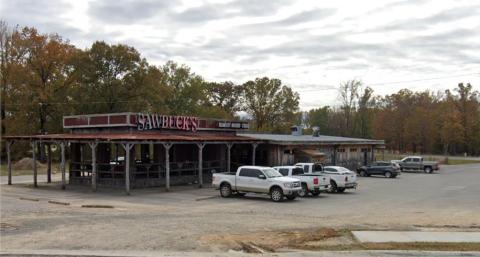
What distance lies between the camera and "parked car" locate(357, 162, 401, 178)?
48.5 m

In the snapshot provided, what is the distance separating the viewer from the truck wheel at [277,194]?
26656mm

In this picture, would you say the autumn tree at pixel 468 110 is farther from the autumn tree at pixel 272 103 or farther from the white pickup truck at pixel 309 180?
the white pickup truck at pixel 309 180

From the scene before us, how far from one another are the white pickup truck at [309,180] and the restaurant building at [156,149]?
21.4ft

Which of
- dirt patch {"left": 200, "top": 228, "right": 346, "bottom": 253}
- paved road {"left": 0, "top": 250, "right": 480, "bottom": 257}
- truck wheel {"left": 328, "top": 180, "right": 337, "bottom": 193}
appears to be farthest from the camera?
truck wheel {"left": 328, "top": 180, "right": 337, "bottom": 193}

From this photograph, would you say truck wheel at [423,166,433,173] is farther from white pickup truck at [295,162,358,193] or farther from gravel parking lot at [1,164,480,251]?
white pickup truck at [295,162,358,193]

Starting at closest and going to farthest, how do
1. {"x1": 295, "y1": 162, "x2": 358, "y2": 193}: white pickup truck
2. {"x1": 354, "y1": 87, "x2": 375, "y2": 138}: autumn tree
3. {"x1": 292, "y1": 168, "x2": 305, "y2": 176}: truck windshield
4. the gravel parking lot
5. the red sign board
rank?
the gravel parking lot, {"x1": 292, "y1": 168, "x2": 305, "y2": 176}: truck windshield, {"x1": 295, "y1": 162, "x2": 358, "y2": 193}: white pickup truck, the red sign board, {"x1": 354, "y1": 87, "x2": 375, "y2": 138}: autumn tree

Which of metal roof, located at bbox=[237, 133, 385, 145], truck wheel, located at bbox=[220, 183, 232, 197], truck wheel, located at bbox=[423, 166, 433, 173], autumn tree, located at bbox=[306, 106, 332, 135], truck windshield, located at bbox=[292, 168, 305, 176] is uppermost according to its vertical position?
autumn tree, located at bbox=[306, 106, 332, 135]

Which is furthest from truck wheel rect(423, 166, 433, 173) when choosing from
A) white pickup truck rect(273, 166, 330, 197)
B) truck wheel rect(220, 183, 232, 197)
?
truck wheel rect(220, 183, 232, 197)

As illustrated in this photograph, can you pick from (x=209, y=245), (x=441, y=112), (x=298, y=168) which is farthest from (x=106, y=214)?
(x=441, y=112)

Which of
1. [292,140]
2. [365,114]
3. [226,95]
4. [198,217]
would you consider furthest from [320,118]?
[198,217]

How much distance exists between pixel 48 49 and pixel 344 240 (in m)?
61.2

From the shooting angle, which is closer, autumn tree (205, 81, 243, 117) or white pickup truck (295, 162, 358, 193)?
white pickup truck (295, 162, 358, 193)

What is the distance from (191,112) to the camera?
8056 cm

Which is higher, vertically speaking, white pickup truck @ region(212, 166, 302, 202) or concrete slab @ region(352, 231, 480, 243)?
white pickup truck @ region(212, 166, 302, 202)
